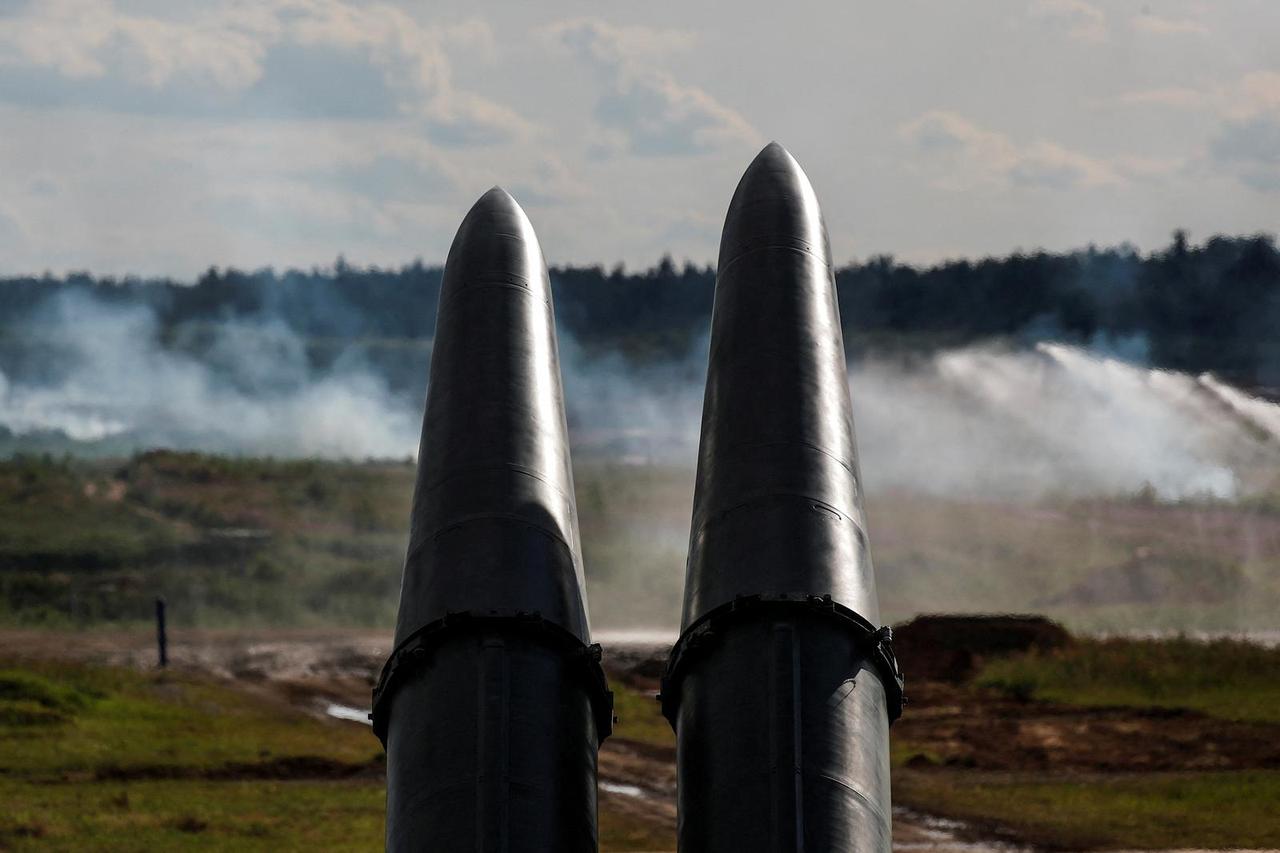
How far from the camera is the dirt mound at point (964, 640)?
5816cm

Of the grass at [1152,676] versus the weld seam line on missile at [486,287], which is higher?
the weld seam line on missile at [486,287]

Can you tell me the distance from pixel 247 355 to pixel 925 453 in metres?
47.5

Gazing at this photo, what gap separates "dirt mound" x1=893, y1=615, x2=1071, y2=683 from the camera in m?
58.2

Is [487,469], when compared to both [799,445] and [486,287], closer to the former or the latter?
[799,445]

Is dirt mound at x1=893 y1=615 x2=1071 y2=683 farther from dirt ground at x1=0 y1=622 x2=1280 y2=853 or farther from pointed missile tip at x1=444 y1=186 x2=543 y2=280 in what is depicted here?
pointed missile tip at x1=444 y1=186 x2=543 y2=280

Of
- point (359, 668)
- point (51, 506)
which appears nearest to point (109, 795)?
point (359, 668)

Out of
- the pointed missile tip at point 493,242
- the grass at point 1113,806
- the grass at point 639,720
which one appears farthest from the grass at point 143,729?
the pointed missile tip at point 493,242

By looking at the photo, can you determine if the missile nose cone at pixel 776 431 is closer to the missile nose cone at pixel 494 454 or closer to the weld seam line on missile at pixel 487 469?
the missile nose cone at pixel 494 454

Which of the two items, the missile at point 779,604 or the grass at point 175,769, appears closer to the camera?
the missile at point 779,604

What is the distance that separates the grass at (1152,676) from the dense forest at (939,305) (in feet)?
85.1

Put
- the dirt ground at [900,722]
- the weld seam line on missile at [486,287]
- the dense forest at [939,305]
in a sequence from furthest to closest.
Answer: the dense forest at [939,305], the dirt ground at [900,722], the weld seam line on missile at [486,287]

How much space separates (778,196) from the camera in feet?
83.1

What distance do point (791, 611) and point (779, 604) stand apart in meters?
0.14

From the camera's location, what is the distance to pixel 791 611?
19.1m
